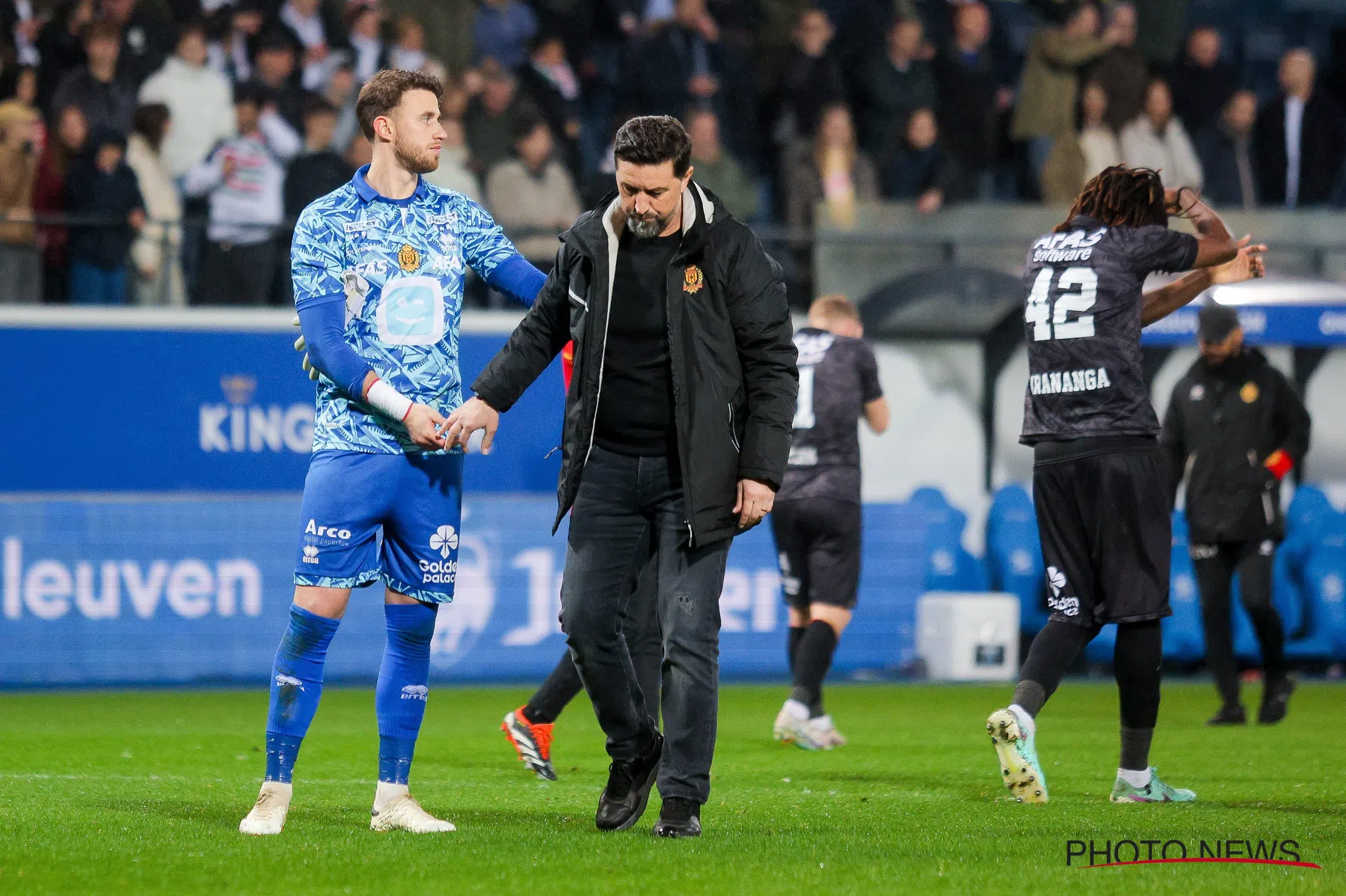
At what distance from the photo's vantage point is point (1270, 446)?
1015 cm

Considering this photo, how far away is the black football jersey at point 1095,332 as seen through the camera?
21.0ft

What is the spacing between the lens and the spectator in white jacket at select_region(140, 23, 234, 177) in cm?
1398

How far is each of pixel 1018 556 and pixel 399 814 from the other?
9.04 metres

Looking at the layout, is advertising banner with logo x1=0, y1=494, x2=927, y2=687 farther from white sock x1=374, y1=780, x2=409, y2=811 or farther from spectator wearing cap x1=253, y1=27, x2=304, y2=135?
white sock x1=374, y1=780, x2=409, y2=811

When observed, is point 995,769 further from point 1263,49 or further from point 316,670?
point 1263,49

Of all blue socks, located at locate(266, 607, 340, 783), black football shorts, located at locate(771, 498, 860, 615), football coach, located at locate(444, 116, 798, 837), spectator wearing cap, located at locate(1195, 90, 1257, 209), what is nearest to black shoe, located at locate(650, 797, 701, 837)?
football coach, located at locate(444, 116, 798, 837)

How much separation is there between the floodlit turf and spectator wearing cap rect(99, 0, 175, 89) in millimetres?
5550

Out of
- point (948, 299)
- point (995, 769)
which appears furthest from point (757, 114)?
point (995, 769)

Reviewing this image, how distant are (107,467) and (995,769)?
8256 mm

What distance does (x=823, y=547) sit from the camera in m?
9.25

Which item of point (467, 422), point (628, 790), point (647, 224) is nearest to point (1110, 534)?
point (628, 790)

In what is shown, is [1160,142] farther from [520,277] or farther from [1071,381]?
[520,277]

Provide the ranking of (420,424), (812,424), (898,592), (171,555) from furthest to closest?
1. (898,592)
2. (171,555)
3. (812,424)
4. (420,424)

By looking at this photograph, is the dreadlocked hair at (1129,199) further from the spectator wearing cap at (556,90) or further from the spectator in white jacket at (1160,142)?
the spectator in white jacket at (1160,142)
